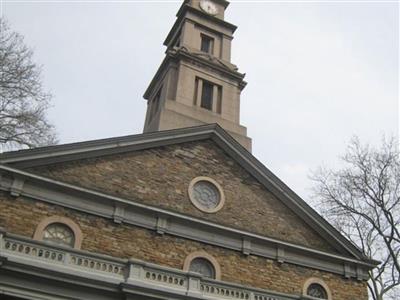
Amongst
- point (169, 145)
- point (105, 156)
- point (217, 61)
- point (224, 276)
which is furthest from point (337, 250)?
point (217, 61)

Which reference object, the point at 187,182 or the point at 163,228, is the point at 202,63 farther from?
the point at 163,228

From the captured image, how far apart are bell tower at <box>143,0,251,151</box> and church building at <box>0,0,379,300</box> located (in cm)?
166

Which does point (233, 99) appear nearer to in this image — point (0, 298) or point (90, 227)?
point (90, 227)

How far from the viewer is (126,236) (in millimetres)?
16062

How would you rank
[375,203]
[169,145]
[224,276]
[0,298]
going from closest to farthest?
[0,298] < [224,276] < [169,145] < [375,203]

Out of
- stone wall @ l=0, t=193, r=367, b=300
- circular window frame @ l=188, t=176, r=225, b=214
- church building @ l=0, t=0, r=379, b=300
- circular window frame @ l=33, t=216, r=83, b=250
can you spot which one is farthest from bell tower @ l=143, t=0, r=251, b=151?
circular window frame @ l=33, t=216, r=83, b=250

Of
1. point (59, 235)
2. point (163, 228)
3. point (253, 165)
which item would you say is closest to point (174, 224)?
point (163, 228)

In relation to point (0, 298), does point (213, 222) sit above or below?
above

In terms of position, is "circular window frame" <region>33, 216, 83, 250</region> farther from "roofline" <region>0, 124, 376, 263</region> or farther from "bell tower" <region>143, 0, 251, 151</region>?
"bell tower" <region>143, 0, 251, 151</region>

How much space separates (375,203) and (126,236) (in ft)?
43.7

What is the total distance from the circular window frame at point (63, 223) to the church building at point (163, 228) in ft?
0.10

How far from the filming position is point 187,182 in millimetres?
18125

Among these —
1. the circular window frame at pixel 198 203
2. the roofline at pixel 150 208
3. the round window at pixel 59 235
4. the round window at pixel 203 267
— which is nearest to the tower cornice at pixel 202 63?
the circular window frame at pixel 198 203

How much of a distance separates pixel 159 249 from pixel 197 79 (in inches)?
466
